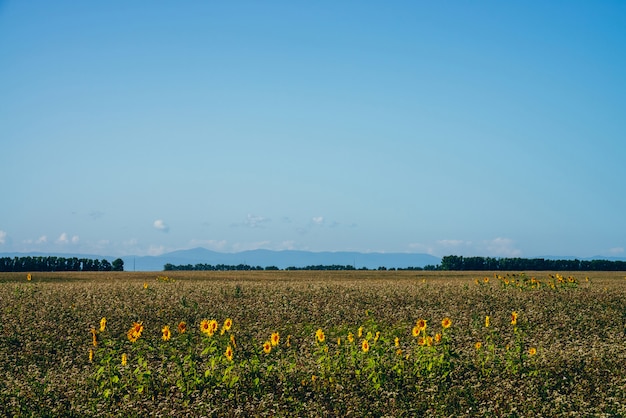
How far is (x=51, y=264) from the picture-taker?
77.1 metres

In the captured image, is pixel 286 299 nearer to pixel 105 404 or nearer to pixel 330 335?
pixel 330 335

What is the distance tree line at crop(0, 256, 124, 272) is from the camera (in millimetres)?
73500

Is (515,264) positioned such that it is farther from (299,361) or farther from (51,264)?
(299,361)

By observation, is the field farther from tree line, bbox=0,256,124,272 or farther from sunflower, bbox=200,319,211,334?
tree line, bbox=0,256,124,272

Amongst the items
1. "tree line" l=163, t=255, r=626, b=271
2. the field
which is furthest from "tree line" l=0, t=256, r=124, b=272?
the field

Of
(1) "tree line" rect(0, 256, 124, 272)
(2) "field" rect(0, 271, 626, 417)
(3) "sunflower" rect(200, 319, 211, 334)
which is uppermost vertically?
(1) "tree line" rect(0, 256, 124, 272)

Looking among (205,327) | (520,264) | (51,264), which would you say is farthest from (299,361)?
(520,264)

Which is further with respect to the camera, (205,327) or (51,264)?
(51,264)

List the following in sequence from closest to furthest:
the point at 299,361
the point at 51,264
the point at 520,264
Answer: the point at 299,361 < the point at 51,264 < the point at 520,264

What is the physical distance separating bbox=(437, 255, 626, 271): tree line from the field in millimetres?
58151

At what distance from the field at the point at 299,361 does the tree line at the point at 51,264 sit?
171ft

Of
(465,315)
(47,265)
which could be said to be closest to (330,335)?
(465,315)

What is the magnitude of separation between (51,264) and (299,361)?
69.7 meters

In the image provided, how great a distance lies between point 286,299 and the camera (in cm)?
2612
